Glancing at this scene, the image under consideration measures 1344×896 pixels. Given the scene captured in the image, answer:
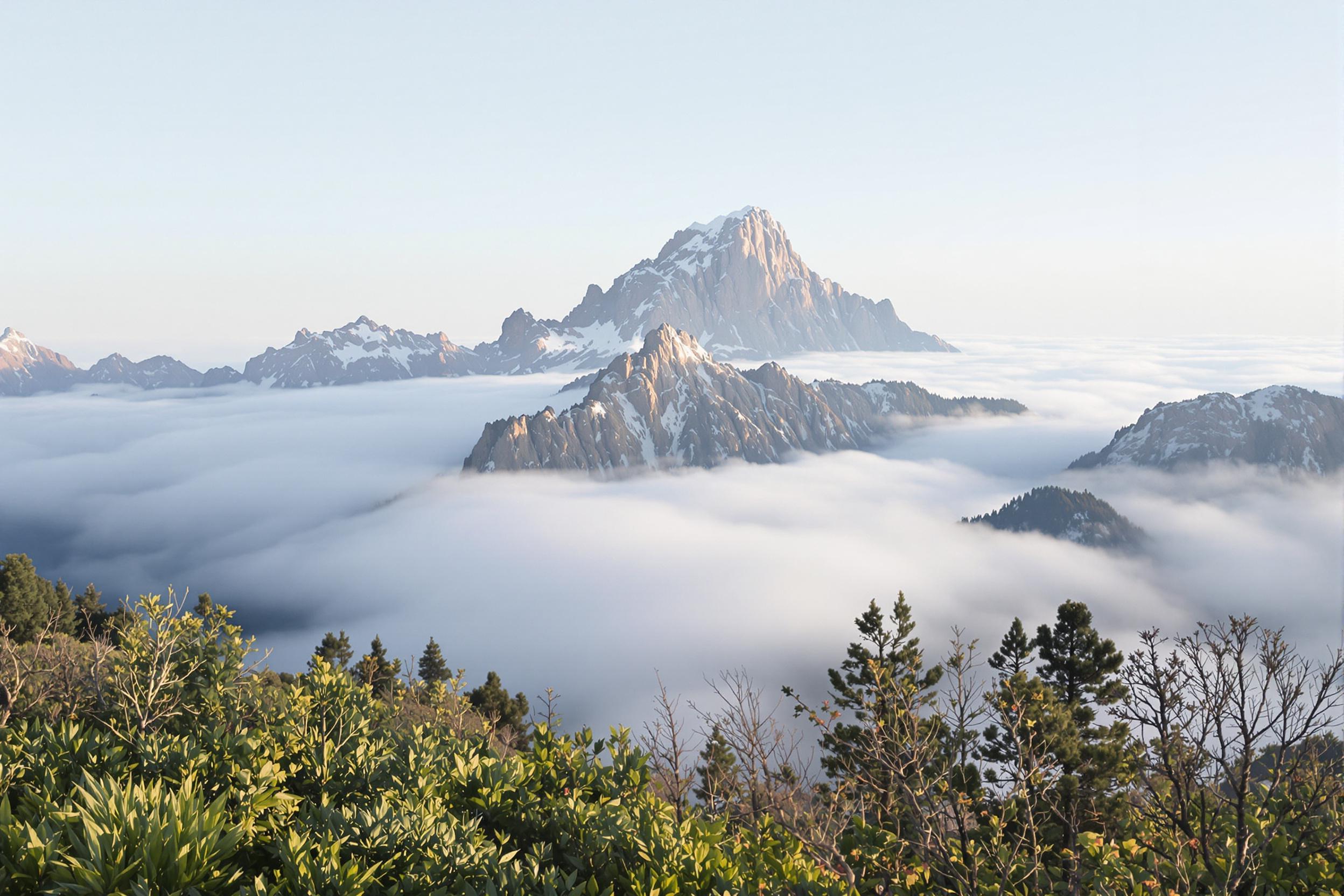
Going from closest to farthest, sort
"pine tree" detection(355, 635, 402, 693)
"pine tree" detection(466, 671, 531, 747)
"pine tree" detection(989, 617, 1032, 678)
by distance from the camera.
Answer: "pine tree" detection(989, 617, 1032, 678)
"pine tree" detection(355, 635, 402, 693)
"pine tree" detection(466, 671, 531, 747)

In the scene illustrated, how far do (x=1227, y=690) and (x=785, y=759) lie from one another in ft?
40.8

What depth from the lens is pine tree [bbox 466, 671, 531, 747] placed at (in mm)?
74125

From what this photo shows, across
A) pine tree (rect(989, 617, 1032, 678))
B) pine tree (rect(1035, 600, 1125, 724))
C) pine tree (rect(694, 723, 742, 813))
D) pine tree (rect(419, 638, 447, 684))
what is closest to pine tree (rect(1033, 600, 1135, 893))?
pine tree (rect(1035, 600, 1125, 724))

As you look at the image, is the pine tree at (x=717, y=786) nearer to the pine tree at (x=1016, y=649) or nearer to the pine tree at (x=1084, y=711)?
the pine tree at (x=1084, y=711)

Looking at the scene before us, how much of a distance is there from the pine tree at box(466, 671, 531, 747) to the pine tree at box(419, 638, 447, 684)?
1116cm

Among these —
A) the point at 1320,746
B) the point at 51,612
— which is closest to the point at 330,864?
the point at 1320,746

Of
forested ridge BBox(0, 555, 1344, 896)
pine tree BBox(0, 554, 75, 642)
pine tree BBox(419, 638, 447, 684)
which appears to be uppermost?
forested ridge BBox(0, 555, 1344, 896)

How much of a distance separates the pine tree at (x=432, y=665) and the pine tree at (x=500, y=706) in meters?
11.2

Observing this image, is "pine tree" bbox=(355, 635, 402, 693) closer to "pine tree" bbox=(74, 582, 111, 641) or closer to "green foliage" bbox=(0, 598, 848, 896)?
"pine tree" bbox=(74, 582, 111, 641)

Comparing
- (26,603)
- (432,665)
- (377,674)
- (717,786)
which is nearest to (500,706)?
(377,674)

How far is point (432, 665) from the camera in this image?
3846 inches

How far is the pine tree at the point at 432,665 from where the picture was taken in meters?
94.2

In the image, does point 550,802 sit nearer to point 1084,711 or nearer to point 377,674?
point 1084,711

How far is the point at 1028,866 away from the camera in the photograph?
19.2 meters
